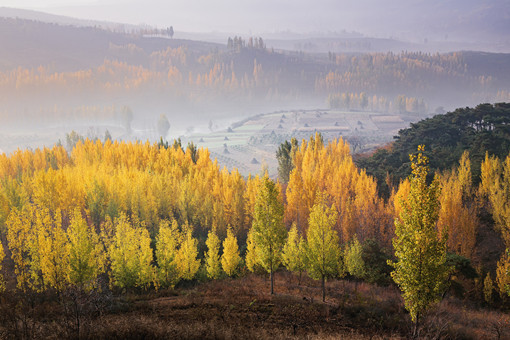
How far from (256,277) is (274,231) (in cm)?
1719

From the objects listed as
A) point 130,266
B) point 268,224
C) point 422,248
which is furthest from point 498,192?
point 130,266

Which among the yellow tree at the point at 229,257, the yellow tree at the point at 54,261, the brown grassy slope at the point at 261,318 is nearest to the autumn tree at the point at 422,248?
the brown grassy slope at the point at 261,318

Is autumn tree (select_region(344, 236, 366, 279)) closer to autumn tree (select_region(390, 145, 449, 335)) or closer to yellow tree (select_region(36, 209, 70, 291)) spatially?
autumn tree (select_region(390, 145, 449, 335))

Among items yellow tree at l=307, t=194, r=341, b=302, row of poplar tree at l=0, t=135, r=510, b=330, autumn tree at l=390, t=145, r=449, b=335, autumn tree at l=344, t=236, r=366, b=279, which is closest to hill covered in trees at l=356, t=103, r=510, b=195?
row of poplar tree at l=0, t=135, r=510, b=330

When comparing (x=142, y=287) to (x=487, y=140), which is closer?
(x=142, y=287)

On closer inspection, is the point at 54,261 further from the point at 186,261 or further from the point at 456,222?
the point at 456,222

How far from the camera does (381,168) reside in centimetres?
9800

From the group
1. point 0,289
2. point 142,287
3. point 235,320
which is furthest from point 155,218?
point 235,320

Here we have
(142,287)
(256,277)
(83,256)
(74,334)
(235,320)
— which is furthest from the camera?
(256,277)

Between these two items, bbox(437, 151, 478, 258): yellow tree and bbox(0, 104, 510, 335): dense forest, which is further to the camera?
bbox(437, 151, 478, 258): yellow tree

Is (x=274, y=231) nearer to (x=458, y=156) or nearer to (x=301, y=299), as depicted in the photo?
(x=301, y=299)

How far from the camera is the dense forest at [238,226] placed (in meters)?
39.6

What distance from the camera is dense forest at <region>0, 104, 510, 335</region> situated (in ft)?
130

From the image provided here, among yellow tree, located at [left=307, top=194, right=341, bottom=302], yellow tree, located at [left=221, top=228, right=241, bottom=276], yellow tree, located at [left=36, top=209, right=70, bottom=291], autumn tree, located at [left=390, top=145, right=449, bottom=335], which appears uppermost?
autumn tree, located at [left=390, top=145, right=449, bottom=335]
